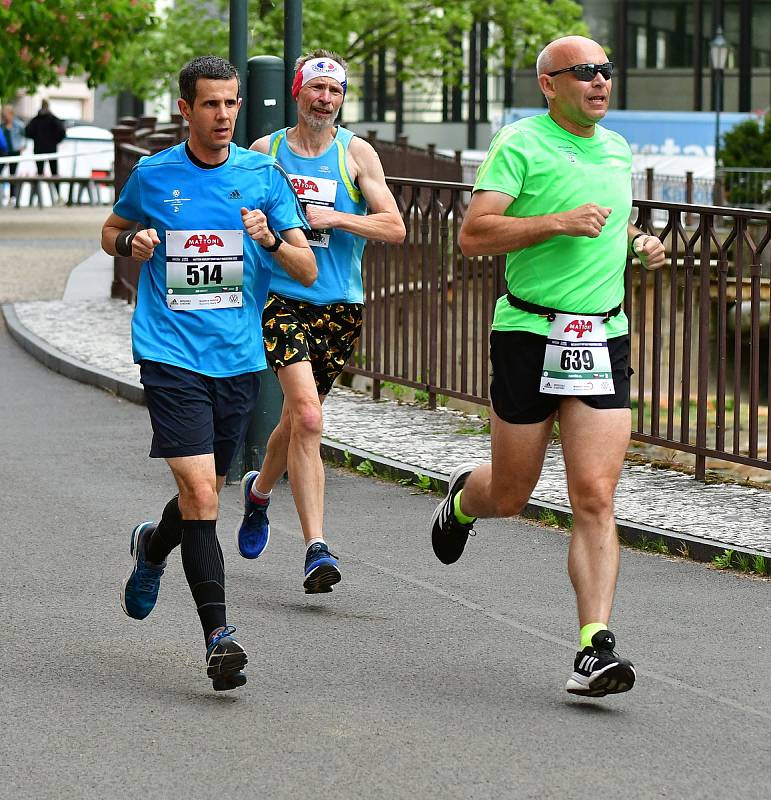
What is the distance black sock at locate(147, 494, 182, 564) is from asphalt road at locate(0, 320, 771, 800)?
0.32m

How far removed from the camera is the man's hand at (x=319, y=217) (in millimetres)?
6578

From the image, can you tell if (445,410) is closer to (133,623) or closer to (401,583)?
(401,583)

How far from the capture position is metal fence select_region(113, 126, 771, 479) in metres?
8.41

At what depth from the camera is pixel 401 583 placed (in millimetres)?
6730

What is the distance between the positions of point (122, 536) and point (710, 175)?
27270mm

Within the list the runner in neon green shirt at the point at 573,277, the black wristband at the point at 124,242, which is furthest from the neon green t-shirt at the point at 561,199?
the black wristband at the point at 124,242

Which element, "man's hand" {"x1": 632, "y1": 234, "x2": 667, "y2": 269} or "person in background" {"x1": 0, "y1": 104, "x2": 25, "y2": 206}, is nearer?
"man's hand" {"x1": 632, "y1": 234, "x2": 667, "y2": 269}

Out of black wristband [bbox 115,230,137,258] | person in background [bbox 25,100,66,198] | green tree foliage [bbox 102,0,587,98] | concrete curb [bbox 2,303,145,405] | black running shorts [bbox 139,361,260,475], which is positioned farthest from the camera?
person in background [bbox 25,100,66,198]

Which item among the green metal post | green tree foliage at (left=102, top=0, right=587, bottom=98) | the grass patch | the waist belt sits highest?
green tree foliage at (left=102, top=0, right=587, bottom=98)

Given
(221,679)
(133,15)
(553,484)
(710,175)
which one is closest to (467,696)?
(221,679)

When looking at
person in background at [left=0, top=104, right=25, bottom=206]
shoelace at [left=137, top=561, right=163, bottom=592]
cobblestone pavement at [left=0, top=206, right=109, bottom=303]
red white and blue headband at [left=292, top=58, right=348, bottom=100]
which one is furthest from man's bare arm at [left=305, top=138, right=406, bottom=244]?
person in background at [left=0, top=104, right=25, bottom=206]

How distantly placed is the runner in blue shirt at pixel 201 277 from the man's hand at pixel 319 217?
1084 millimetres

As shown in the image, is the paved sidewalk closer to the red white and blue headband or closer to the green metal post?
the green metal post

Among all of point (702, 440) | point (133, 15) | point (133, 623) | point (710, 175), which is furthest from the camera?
point (710, 175)
